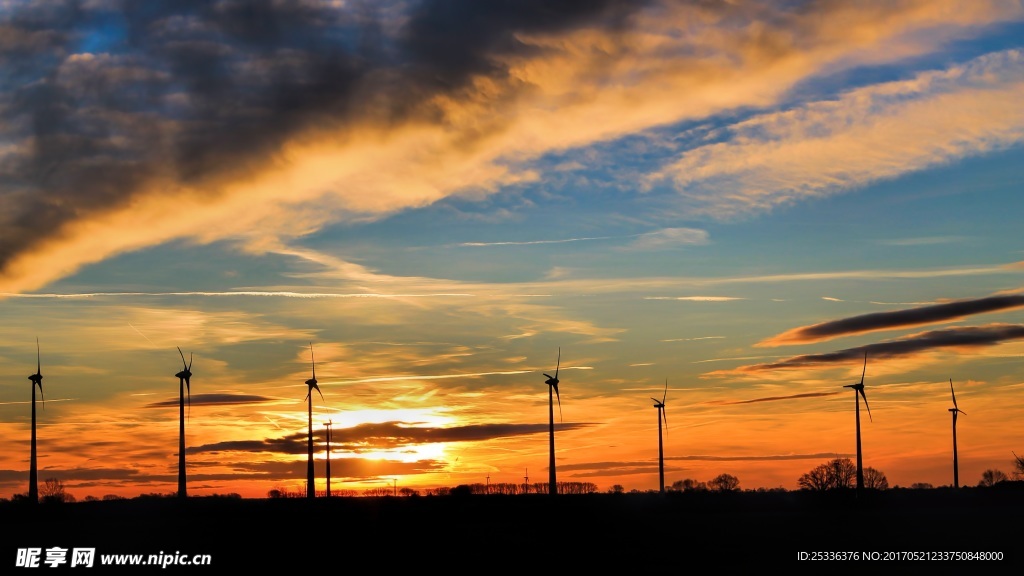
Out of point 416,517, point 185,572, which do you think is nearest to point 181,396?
point 416,517

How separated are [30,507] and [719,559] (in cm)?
13454

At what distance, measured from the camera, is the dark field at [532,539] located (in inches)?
3142

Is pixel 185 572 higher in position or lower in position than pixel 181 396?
lower

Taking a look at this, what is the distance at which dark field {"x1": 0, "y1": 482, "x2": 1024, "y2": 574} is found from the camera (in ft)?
262

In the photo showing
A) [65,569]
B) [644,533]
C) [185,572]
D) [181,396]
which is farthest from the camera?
[181,396]

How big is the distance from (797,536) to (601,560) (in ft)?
110

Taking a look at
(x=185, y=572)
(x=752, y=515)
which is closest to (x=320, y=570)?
(x=185, y=572)

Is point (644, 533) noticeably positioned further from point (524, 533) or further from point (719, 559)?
point (719, 559)

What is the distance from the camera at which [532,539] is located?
352 ft

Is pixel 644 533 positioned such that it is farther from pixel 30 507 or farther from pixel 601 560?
pixel 30 507

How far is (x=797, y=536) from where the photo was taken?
4208 inches

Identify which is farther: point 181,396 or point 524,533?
point 181,396

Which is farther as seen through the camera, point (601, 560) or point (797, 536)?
point (797, 536)

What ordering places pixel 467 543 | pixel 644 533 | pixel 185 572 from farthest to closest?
1. pixel 644 533
2. pixel 467 543
3. pixel 185 572
